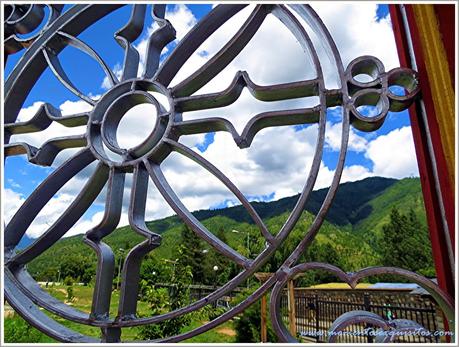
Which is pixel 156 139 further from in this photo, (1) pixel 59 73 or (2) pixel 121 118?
(1) pixel 59 73

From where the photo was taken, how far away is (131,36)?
0.80m

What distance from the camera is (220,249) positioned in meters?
0.54

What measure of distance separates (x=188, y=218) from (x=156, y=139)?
6.3 inches

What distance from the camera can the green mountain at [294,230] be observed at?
3.14 ft

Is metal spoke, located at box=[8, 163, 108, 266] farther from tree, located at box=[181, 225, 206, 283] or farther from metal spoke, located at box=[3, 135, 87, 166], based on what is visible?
tree, located at box=[181, 225, 206, 283]

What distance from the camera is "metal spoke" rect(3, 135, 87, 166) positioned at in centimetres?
70

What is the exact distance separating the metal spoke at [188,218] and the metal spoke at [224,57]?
156mm

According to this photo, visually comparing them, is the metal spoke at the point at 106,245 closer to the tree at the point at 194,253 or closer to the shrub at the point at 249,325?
the shrub at the point at 249,325

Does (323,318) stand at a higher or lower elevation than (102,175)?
lower

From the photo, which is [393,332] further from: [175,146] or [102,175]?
[102,175]

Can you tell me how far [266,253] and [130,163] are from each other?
29 cm

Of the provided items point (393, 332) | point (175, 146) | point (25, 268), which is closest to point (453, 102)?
point (393, 332)

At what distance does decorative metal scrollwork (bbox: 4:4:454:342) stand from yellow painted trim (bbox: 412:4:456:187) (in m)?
0.04

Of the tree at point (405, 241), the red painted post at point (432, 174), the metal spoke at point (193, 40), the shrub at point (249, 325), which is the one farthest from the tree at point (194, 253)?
the tree at point (405, 241)
